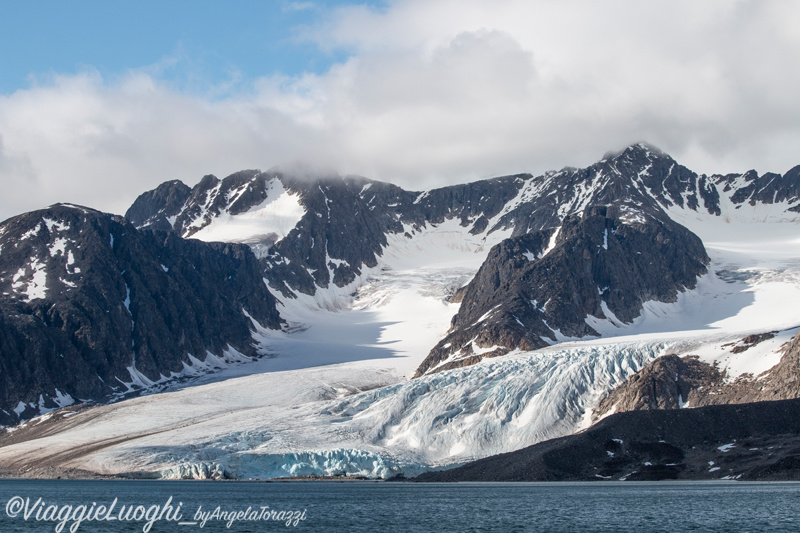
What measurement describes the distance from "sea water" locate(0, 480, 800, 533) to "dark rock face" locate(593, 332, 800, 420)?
36357 mm

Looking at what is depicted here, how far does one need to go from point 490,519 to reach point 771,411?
65990mm

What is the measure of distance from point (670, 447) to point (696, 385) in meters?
33.7

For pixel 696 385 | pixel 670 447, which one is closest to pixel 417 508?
pixel 670 447

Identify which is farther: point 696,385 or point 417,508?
point 696,385

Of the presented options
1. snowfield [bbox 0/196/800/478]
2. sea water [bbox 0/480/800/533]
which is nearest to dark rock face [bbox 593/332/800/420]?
snowfield [bbox 0/196/800/478]

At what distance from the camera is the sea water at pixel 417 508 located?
76812 mm

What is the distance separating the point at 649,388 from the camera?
157 metres

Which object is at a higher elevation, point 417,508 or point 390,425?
point 417,508

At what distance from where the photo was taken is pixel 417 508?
95375 millimetres

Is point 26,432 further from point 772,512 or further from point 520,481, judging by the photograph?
point 772,512

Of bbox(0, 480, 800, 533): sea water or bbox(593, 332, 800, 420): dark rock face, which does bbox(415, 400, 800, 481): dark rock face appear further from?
bbox(593, 332, 800, 420): dark rock face

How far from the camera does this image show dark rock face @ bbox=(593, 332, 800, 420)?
143m

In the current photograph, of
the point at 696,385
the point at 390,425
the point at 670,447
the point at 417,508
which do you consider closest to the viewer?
the point at 417,508

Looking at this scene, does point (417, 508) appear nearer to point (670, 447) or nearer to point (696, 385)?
point (670, 447)
